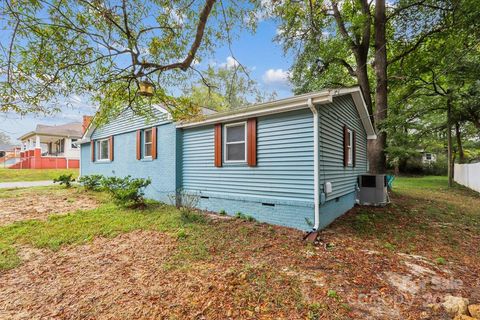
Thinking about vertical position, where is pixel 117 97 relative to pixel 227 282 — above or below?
above

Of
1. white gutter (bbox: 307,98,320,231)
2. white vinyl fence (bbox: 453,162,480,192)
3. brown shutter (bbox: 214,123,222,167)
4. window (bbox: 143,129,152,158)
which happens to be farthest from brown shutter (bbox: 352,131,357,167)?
white vinyl fence (bbox: 453,162,480,192)

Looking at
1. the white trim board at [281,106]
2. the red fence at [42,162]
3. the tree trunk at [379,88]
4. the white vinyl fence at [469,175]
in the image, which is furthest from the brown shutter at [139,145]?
the red fence at [42,162]

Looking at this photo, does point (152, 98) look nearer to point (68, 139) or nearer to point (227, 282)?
point (227, 282)

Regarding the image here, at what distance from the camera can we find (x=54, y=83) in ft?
14.5

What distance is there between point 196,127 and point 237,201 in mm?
2843

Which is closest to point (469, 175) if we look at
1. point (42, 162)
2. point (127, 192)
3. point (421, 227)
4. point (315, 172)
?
point (421, 227)

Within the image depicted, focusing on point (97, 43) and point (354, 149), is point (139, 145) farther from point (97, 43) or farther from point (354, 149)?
point (354, 149)

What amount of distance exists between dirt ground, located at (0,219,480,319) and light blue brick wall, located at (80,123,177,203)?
12.6 feet

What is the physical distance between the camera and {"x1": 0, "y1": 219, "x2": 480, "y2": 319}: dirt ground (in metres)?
2.59

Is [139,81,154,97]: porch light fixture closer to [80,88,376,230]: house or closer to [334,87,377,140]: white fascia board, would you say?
[80,88,376,230]: house

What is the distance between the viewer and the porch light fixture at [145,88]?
5.78 m

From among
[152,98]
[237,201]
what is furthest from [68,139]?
[237,201]

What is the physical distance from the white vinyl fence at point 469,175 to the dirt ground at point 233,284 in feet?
40.1

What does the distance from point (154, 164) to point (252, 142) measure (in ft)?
14.9
